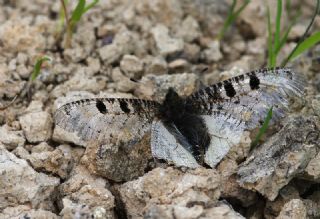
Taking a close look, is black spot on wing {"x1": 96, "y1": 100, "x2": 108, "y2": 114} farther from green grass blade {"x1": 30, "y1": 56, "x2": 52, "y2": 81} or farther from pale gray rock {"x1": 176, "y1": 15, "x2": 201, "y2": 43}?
pale gray rock {"x1": 176, "y1": 15, "x2": 201, "y2": 43}

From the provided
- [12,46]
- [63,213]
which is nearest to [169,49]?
[12,46]

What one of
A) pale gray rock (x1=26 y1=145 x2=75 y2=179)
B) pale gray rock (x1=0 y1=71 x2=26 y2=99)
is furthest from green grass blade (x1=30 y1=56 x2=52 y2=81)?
pale gray rock (x1=26 y1=145 x2=75 y2=179)

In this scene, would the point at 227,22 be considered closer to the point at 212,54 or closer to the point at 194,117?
the point at 212,54

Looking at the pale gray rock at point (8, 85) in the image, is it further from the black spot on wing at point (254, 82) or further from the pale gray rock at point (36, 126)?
the black spot on wing at point (254, 82)

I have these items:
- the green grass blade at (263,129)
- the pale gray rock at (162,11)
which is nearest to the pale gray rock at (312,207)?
the green grass blade at (263,129)

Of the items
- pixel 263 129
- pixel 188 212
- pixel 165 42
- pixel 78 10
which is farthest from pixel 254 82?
pixel 78 10
